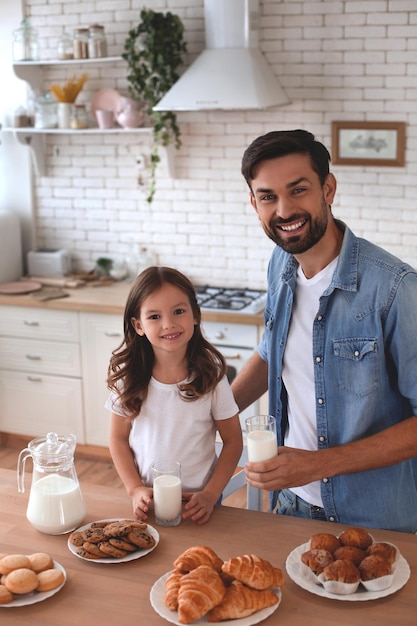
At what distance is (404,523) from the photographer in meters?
2.24

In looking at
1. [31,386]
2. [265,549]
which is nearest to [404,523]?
[265,549]

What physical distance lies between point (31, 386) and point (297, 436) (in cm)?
292

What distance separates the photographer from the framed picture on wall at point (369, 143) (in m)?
4.37

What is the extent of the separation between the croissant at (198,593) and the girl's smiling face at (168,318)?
73 centimetres

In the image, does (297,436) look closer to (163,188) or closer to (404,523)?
(404,523)

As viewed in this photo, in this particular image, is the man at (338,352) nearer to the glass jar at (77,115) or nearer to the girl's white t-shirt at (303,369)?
the girl's white t-shirt at (303,369)

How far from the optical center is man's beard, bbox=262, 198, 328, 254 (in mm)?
2123

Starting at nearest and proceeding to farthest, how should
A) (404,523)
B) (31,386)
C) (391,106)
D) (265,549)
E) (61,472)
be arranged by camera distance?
1. (265,549)
2. (61,472)
3. (404,523)
4. (391,106)
5. (31,386)

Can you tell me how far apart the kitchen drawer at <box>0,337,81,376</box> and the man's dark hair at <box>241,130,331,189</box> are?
2.80 meters

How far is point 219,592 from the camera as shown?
1616mm

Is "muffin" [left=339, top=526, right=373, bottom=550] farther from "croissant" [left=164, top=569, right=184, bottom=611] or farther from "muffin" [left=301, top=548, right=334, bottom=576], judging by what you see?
"croissant" [left=164, top=569, right=184, bottom=611]

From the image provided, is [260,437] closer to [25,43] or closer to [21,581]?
[21,581]

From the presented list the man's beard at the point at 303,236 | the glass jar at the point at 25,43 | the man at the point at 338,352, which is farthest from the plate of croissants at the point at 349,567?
the glass jar at the point at 25,43

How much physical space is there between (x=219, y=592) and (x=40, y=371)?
11.2 ft
